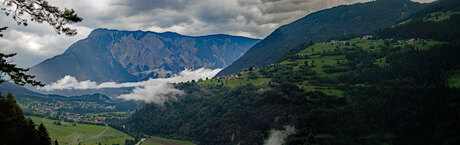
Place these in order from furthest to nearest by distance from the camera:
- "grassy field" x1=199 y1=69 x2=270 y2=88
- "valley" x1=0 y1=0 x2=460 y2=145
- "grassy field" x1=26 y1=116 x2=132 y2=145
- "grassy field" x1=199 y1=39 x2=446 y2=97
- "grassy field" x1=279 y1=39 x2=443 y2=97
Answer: "grassy field" x1=199 y1=69 x2=270 y2=88 < "grassy field" x1=26 y1=116 x2=132 y2=145 < "grassy field" x1=199 y1=39 x2=446 y2=97 < "grassy field" x1=279 y1=39 x2=443 y2=97 < "valley" x1=0 y1=0 x2=460 y2=145

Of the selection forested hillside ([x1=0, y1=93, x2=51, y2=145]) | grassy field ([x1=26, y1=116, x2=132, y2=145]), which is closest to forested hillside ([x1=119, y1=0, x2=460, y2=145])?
grassy field ([x1=26, y1=116, x2=132, y2=145])

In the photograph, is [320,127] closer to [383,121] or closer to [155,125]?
[383,121]

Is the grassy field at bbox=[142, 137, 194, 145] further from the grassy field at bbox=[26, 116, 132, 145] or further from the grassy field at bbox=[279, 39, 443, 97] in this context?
the grassy field at bbox=[279, 39, 443, 97]

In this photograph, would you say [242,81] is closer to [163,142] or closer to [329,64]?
[329,64]

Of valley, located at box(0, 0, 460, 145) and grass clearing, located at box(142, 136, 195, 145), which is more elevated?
valley, located at box(0, 0, 460, 145)

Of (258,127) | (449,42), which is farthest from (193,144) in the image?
(449,42)

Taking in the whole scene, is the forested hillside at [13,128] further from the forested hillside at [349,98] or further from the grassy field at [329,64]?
the grassy field at [329,64]
